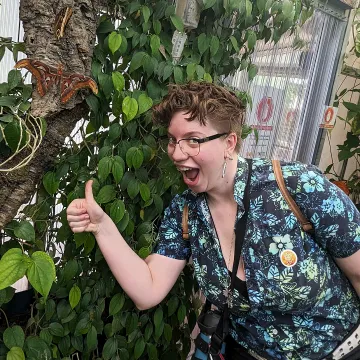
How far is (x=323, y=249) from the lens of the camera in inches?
37.2

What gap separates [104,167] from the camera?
1.05 m

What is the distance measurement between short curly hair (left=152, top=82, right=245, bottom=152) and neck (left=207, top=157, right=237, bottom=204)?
0.16 feet

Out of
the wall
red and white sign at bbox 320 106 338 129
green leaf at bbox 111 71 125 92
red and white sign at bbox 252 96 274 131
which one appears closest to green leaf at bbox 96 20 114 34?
green leaf at bbox 111 71 125 92

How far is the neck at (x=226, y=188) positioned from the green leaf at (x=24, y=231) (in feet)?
1.35

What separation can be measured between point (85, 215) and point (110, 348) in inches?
18.5

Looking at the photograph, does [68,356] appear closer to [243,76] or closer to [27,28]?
[27,28]

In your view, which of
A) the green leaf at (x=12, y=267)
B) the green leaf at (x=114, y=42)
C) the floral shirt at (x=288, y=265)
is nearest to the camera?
the green leaf at (x=12, y=267)

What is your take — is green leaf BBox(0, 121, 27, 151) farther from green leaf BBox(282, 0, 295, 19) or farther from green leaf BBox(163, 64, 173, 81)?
green leaf BBox(282, 0, 295, 19)

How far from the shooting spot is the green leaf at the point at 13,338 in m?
1.04

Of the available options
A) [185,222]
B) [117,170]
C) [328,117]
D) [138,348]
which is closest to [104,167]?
[117,170]

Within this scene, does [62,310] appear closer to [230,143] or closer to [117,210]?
[117,210]

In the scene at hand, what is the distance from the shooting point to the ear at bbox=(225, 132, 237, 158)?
0.93 meters

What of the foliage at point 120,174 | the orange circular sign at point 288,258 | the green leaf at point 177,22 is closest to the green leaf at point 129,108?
the foliage at point 120,174

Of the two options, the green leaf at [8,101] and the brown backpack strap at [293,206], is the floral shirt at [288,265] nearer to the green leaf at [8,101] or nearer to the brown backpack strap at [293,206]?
the brown backpack strap at [293,206]
